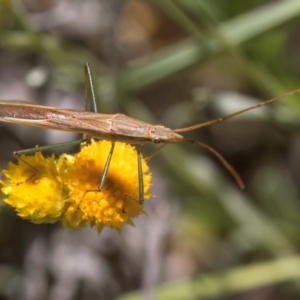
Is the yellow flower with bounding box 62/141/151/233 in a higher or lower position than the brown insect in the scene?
lower

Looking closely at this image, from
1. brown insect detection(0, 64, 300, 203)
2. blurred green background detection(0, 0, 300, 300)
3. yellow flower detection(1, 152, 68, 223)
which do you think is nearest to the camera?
yellow flower detection(1, 152, 68, 223)

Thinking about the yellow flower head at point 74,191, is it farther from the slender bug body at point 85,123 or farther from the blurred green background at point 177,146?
the blurred green background at point 177,146

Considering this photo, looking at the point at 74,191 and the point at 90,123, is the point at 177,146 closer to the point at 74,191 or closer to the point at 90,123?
the point at 90,123

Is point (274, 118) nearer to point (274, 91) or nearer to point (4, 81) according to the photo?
point (274, 91)

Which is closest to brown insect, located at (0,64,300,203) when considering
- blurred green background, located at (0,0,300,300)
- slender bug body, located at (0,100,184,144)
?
slender bug body, located at (0,100,184,144)

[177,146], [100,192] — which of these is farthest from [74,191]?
[177,146]

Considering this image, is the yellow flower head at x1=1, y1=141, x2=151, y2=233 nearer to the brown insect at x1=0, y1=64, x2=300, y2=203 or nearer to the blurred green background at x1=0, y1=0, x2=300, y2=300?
the brown insect at x1=0, y1=64, x2=300, y2=203

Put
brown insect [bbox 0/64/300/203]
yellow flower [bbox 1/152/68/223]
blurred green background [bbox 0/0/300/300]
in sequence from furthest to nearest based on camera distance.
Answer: blurred green background [bbox 0/0/300/300] → brown insect [bbox 0/64/300/203] → yellow flower [bbox 1/152/68/223]

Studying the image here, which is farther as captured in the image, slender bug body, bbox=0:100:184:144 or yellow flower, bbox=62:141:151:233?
slender bug body, bbox=0:100:184:144

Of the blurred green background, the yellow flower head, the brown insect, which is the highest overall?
the blurred green background
